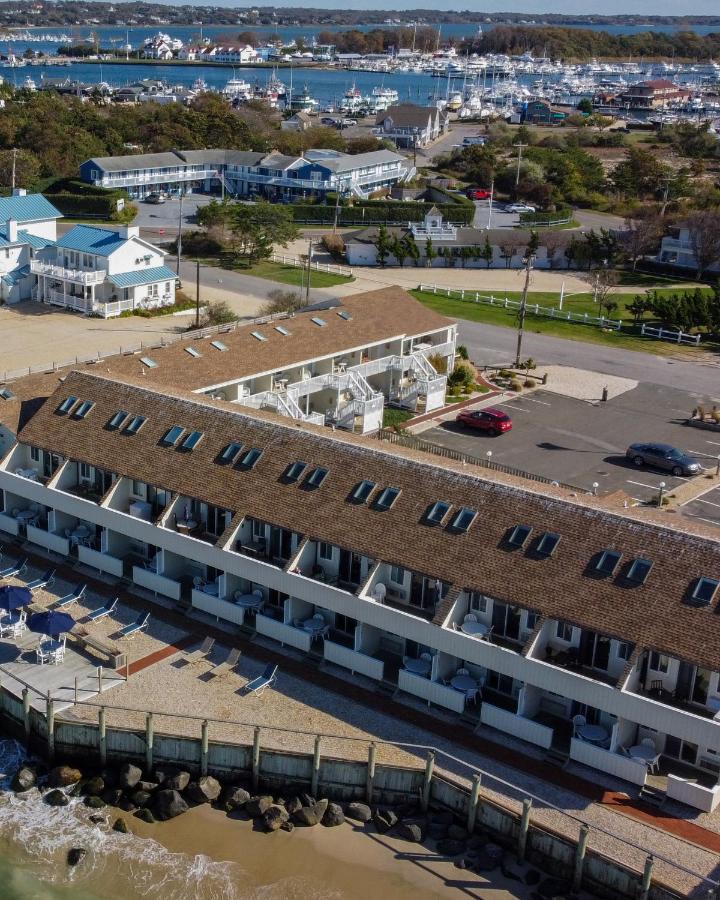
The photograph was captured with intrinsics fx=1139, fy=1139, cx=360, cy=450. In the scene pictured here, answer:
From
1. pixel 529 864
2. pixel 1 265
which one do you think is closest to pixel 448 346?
pixel 1 265

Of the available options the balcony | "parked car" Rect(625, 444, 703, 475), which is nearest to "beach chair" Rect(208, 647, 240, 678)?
"parked car" Rect(625, 444, 703, 475)

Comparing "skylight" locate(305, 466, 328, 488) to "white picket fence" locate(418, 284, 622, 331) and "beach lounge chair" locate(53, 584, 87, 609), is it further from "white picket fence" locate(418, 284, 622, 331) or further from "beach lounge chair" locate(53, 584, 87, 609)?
"white picket fence" locate(418, 284, 622, 331)

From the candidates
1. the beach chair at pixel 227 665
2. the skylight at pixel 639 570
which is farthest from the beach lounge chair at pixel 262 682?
the skylight at pixel 639 570

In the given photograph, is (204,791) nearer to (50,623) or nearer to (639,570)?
(50,623)

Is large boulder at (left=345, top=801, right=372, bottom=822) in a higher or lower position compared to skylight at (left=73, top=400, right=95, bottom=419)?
lower

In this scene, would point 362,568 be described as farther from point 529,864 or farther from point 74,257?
point 74,257

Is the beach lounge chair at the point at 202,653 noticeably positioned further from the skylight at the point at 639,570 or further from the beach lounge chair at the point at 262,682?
the skylight at the point at 639,570

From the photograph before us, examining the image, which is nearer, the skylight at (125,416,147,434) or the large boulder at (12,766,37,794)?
the large boulder at (12,766,37,794)
